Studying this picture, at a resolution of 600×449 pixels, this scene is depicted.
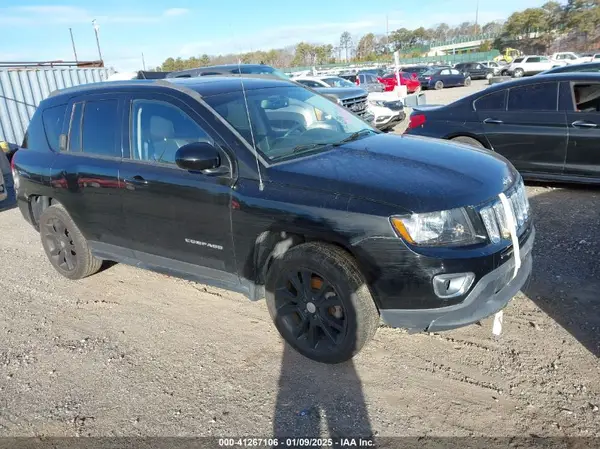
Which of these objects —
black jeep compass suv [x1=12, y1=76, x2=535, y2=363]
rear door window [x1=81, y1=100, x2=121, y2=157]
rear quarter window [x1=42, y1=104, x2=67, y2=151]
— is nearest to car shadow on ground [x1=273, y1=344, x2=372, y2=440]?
black jeep compass suv [x1=12, y1=76, x2=535, y2=363]

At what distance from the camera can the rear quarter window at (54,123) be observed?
4.64 metres

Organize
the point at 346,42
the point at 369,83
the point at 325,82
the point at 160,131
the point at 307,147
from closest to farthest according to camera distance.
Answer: the point at 307,147, the point at 160,131, the point at 325,82, the point at 369,83, the point at 346,42

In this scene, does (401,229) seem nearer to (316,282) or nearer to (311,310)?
(316,282)

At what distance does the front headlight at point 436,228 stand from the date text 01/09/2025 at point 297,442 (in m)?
1.12

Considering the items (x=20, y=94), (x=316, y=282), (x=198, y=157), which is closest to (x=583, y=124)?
(x=316, y=282)

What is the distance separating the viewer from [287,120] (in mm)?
3846

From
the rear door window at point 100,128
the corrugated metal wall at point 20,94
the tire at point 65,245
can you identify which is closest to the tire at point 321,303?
the rear door window at point 100,128

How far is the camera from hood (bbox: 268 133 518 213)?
111 inches

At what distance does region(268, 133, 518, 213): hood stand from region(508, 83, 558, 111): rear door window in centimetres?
353

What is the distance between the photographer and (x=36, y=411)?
2.99 metres

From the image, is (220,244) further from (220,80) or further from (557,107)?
(557,107)

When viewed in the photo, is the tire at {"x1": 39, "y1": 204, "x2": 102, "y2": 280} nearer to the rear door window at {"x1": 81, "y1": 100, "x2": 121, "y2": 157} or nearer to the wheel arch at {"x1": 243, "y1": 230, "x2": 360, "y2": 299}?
the rear door window at {"x1": 81, "y1": 100, "x2": 121, "y2": 157}

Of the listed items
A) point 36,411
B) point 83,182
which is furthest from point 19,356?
point 83,182

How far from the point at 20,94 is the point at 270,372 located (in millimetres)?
12802
